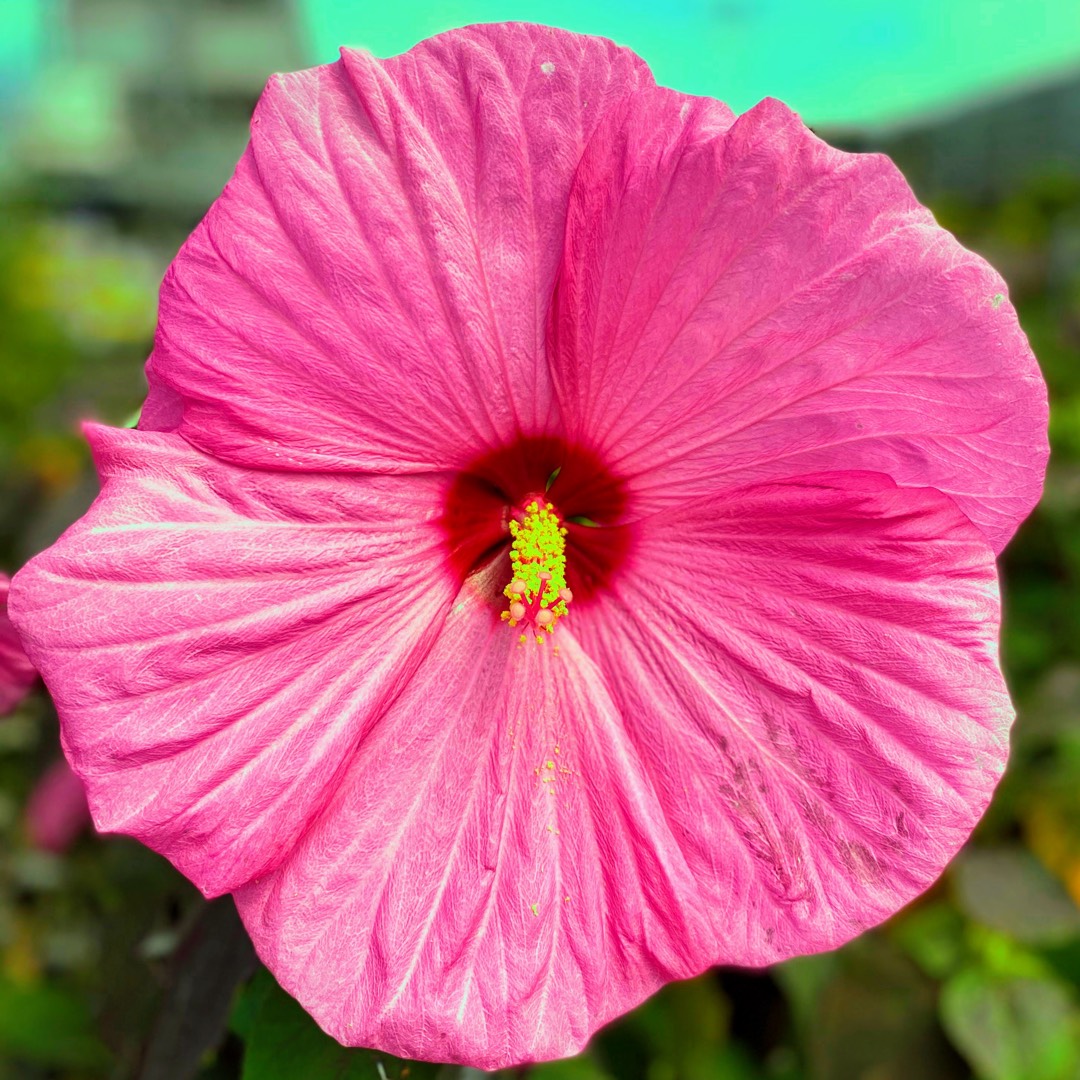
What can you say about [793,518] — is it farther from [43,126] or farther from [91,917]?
[43,126]

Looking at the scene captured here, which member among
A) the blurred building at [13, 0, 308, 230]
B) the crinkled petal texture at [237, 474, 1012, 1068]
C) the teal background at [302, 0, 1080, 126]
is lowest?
the blurred building at [13, 0, 308, 230]

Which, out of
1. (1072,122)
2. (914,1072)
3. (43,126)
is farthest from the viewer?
(43,126)

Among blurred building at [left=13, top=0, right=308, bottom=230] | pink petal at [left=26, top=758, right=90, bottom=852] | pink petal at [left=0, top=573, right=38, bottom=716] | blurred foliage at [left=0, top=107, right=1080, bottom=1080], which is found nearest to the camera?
pink petal at [left=0, top=573, right=38, bottom=716]

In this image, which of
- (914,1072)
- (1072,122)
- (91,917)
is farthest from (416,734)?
(1072,122)

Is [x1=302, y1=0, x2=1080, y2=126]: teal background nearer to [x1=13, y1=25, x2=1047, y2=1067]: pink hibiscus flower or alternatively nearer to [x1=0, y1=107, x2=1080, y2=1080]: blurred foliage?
[x1=13, y1=25, x2=1047, y2=1067]: pink hibiscus flower

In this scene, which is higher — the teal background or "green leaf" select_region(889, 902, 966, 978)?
the teal background

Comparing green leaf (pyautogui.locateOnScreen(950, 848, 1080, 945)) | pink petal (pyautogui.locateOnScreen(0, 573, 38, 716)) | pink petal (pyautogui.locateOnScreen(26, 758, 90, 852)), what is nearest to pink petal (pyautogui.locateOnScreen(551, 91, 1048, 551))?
pink petal (pyautogui.locateOnScreen(0, 573, 38, 716))

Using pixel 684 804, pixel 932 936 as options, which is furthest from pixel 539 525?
pixel 932 936
